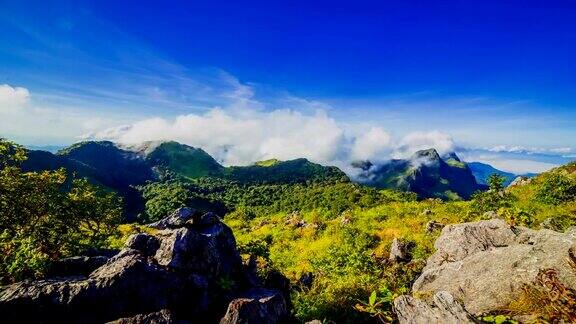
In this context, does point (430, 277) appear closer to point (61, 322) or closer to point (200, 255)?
point (200, 255)

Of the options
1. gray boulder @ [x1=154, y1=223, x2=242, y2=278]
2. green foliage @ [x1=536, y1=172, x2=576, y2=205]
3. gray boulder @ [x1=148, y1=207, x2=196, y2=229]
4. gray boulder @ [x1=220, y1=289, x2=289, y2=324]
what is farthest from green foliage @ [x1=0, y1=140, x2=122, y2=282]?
green foliage @ [x1=536, y1=172, x2=576, y2=205]

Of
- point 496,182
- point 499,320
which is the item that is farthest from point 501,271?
point 496,182

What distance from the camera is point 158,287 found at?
13883 millimetres

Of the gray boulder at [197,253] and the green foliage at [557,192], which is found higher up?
the green foliage at [557,192]

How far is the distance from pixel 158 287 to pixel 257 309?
12.9 ft

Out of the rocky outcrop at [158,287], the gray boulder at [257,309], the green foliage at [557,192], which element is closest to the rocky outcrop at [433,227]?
the green foliage at [557,192]

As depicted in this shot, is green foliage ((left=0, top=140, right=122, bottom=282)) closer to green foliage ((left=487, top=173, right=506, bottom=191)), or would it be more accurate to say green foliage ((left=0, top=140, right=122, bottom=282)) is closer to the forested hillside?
the forested hillside

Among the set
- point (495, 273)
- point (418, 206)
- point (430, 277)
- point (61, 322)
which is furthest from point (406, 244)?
point (61, 322)

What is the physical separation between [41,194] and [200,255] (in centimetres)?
1124

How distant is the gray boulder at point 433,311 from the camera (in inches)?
430

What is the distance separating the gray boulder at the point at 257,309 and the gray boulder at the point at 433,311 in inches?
185

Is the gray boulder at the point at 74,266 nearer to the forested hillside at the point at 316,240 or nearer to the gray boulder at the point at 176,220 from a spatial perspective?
the forested hillside at the point at 316,240

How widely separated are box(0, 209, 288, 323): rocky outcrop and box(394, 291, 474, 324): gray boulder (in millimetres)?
4982

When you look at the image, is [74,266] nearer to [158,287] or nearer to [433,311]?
[158,287]
